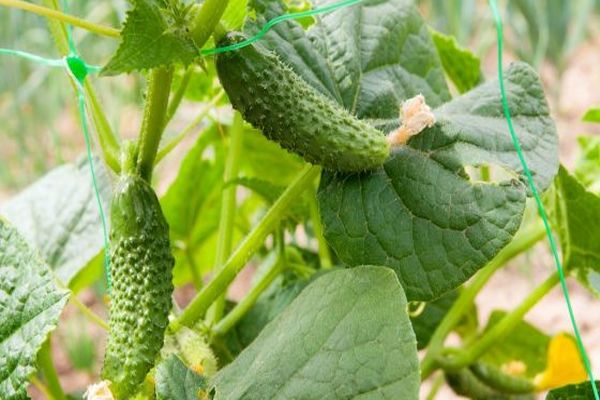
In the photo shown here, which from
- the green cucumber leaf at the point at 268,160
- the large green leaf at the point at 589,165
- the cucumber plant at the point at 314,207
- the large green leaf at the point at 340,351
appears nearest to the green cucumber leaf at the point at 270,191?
the cucumber plant at the point at 314,207

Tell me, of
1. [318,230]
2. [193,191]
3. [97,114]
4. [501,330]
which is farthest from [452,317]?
[97,114]

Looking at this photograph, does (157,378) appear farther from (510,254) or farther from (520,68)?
(510,254)

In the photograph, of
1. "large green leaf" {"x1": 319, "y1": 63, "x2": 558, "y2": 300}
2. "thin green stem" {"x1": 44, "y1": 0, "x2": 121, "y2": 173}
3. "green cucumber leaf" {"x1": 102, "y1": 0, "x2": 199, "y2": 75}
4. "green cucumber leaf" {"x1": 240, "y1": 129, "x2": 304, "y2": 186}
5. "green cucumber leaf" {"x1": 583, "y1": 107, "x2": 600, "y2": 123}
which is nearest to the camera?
"green cucumber leaf" {"x1": 102, "y1": 0, "x2": 199, "y2": 75}

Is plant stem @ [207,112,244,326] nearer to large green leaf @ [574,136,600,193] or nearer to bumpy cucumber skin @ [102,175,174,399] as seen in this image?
bumpy cucumber skin @ [102,175,174,399]

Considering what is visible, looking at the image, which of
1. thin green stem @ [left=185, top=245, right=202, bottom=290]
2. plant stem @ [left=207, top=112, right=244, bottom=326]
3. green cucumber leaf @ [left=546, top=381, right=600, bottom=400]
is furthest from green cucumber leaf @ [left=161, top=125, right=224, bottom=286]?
green cucumber leaf @ [left=546, top=381, right=600, bottom=400]

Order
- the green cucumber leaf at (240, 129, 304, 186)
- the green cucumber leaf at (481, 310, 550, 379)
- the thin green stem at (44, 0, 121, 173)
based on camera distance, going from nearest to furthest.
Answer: the thin green stem at (44, 0, 121, 173) < the green cucumber leaf at (240, 129, 304, 186) < the green cucumber leaf at (481, 310, 550, 379)

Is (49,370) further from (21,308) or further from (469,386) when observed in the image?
(469,386)

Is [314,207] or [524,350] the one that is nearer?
[314,207]

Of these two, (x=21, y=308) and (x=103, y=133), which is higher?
(x=103, y=133)
